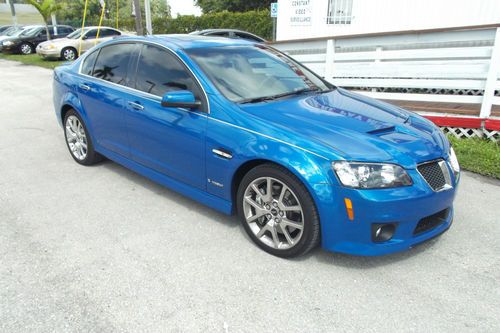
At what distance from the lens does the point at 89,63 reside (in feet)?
16.0

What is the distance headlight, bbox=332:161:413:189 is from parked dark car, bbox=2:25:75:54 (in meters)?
24.8

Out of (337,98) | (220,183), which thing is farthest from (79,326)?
(337,98)

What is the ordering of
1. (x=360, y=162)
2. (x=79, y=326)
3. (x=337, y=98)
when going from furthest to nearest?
1. (x=337, y=98)
2. (x=360, y=162)
3. (x=79, y=326)

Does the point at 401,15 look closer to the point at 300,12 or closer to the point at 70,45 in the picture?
the point at 300,12

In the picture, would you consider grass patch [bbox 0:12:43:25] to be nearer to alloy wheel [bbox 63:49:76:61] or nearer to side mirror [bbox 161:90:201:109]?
alloy wheel [bbox 63:49:76:61]

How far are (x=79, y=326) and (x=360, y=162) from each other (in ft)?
6.67

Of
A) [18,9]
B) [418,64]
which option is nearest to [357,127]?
[418,64]

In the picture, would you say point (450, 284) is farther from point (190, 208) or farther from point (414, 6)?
point (414, 6)

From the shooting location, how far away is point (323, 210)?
2.76 metres

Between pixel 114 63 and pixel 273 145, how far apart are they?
246 cm

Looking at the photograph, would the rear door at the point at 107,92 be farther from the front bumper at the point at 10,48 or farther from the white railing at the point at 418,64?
the front bumper at the point at 10,48

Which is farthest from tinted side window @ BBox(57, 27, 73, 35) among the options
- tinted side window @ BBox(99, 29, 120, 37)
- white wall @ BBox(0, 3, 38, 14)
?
white wall @ BBox(0, 3, 38, 14)

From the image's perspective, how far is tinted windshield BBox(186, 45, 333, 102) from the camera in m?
3.52

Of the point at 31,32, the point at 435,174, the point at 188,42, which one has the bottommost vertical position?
the point at 435,174
